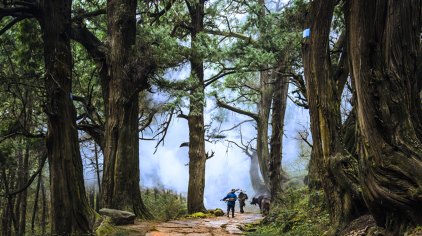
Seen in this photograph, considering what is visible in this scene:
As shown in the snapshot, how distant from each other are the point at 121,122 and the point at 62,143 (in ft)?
11.9

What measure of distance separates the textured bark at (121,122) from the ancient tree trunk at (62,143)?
2859mm

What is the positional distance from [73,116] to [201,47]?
230 inches

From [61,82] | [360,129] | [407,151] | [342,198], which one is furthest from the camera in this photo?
[61,82]

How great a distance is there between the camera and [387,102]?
14.5 ft

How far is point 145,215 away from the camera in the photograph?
12.2 metres

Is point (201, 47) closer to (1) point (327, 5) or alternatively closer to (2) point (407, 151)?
(1) point (327, 5)

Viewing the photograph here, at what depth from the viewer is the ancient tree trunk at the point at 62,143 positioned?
27.2 ft

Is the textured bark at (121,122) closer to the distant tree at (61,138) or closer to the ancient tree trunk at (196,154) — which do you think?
the distant tree at (61,138)

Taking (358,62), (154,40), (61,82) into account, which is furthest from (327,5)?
(154,40)

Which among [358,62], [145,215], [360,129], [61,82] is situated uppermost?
[61,82]

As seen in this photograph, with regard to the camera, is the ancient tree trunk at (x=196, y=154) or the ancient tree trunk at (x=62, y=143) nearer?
the ancient tree trunk at (x=62, y=143)

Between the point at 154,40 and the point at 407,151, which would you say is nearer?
the point at 407,151

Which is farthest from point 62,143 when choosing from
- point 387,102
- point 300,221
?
point 387,102

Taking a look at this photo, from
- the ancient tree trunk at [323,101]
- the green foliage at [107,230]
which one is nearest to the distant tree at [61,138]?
the green foliage at [107,230]
